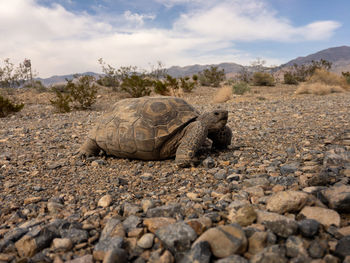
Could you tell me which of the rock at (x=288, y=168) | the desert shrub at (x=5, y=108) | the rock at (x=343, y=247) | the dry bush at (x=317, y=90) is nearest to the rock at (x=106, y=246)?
the rock at (x=343, y=247)

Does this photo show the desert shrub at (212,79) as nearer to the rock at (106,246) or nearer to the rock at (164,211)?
the rock at (164,211)

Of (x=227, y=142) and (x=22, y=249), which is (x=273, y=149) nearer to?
(x=227, y=142)

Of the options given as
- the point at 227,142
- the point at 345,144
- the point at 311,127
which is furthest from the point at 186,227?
the point at 311,127

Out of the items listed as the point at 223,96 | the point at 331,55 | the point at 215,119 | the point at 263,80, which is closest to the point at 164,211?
the point at 215,119

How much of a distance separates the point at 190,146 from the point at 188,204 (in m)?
1.26

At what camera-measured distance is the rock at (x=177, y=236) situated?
1621 mm

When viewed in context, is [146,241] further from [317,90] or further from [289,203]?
[317,90]

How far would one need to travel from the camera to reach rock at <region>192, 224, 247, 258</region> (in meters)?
1.52

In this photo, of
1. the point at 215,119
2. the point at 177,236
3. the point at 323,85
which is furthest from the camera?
the point at 323,85

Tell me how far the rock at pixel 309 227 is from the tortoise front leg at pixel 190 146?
1.94 meters

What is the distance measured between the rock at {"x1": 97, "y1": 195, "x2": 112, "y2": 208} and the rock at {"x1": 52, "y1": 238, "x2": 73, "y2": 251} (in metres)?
0.74

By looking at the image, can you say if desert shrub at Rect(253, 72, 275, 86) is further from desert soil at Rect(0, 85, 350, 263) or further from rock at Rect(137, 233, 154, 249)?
rock at Rect(137, 233, 154, 249)

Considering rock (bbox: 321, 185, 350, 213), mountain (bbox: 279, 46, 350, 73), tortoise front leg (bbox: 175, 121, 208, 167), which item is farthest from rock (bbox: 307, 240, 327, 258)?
mountain (bbox: 279, 46, 350, 73)

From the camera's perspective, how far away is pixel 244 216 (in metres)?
1.87
